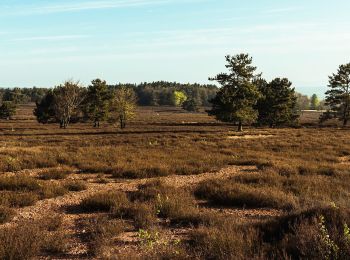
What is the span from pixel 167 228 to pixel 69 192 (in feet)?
17.5

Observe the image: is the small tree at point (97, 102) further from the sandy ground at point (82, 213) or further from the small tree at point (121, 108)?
the sandy ground at point (82, 213)

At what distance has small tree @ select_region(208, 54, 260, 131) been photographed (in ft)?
172

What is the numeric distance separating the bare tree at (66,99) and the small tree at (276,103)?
29420mm

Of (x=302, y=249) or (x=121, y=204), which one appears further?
(x=121, y=204)

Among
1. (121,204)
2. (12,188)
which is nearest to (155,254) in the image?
(121,204)

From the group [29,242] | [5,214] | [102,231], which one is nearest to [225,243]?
[102,231]

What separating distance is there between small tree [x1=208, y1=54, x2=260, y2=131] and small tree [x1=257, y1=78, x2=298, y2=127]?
364 inches

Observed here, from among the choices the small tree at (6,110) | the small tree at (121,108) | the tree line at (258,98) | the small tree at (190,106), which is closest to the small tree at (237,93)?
the tree line at (258,98)

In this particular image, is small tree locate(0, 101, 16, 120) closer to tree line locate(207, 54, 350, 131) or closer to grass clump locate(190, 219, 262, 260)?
tree line locate(207, 54, 350, 131)

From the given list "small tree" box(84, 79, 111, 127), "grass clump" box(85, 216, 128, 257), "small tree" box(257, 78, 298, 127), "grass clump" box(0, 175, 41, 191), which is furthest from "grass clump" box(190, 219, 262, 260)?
"small tree" box(84, 79, 111, 127)

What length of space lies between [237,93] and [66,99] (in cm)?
2773

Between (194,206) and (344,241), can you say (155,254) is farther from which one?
(194,206)

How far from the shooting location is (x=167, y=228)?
29.5 feet

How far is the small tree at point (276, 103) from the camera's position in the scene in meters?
62.7
